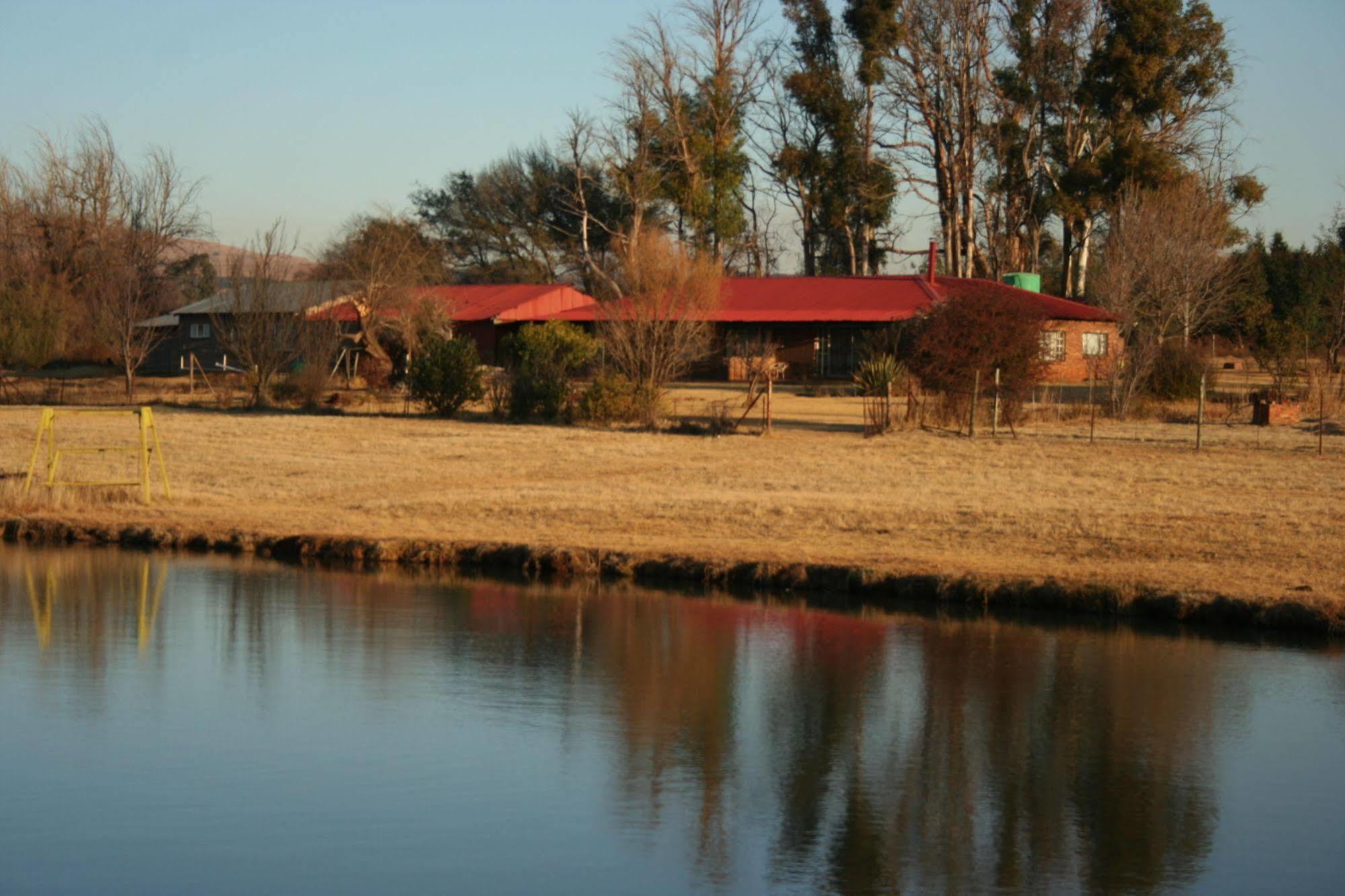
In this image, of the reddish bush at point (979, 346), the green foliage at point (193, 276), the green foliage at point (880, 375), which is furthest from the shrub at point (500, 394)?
the green foliage at point (193, 276)

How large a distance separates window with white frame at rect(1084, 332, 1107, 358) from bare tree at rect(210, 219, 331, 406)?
27649mm

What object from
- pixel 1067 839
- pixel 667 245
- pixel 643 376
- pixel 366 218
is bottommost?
pixel 1067 839

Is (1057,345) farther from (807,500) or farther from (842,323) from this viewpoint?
(807,500)

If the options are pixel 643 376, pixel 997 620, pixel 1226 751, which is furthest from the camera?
pixel 643 376

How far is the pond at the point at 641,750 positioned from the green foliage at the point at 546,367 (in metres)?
20.9

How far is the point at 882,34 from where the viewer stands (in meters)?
64.7

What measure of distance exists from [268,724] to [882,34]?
58638mm

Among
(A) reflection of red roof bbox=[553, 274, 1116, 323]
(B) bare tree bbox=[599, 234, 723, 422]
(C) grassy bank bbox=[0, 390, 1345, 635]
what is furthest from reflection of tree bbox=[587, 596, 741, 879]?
(A) reflection of red roof bbox=[553, 274, 1116, 323]

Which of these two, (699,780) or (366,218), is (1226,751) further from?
(366,218)

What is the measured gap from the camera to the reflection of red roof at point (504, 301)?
5812 centimetres

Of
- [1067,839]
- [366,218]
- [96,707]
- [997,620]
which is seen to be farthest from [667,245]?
[366,218]

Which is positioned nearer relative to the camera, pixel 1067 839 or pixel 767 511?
pixel 1067 839

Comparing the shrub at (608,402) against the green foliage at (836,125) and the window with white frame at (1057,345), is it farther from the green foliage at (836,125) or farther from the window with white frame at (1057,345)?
the green foliage at (836,125)

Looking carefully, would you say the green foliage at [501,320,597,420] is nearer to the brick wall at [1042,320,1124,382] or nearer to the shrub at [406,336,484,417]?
the shrub at [406,336,484,417]
